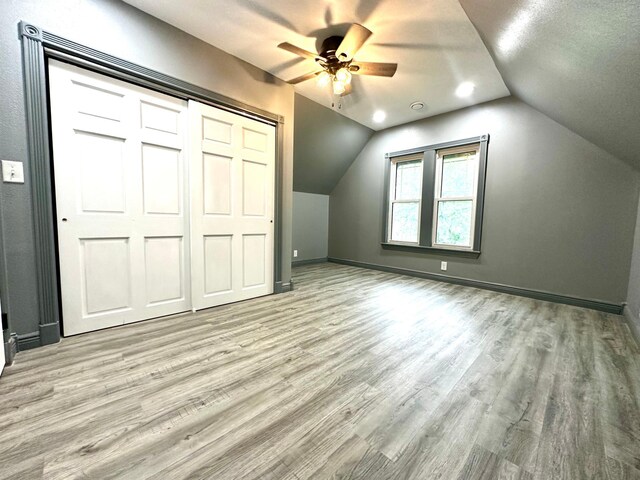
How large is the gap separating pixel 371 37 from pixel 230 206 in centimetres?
205

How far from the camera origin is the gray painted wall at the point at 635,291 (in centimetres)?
216

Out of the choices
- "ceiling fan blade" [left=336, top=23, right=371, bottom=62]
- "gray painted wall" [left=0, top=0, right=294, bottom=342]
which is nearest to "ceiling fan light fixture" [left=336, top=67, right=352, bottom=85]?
"ceiling fan blade" [left=336, top=23, right=371, bottom=62]

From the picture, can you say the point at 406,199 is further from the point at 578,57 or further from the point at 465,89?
the point at 578,57

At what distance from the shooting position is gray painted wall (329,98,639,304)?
8.73 feet

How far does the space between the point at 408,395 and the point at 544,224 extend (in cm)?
299

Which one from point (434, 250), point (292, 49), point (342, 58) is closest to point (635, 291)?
point (434, 250)

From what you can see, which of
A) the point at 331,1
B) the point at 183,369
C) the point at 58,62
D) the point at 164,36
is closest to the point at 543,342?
the point at 183,369

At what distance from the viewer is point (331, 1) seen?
1.87 m

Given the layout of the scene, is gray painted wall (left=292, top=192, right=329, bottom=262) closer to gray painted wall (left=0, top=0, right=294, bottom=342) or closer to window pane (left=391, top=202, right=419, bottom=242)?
window pane (left=391, top=202, right=419, bottom=242)

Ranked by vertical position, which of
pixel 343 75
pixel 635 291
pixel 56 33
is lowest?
pixel 635 291

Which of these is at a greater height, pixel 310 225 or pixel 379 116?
pixel 379 116

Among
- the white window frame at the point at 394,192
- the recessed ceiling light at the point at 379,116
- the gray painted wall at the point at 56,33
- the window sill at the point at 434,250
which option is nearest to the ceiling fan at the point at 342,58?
the gray painted wall at the point at 56,33

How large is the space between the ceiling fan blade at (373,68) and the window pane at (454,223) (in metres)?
2.27

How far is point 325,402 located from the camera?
1282 millimetres
